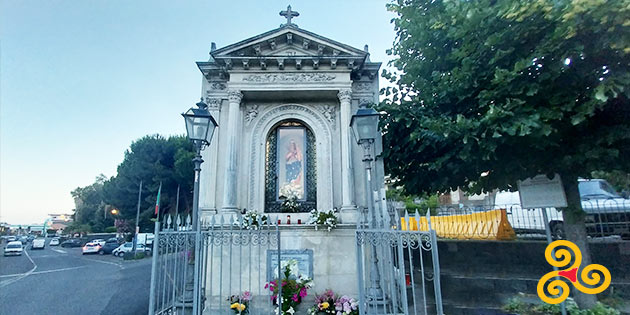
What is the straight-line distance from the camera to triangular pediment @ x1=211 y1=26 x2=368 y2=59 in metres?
9.22

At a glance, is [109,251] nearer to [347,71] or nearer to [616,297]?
[347,71]

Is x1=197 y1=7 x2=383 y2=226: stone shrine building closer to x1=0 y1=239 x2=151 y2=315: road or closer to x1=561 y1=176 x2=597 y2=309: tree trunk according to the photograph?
x1=561 y1=176 x2=597 y2=309: tree trunk

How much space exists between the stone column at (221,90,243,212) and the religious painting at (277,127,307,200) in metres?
1.42

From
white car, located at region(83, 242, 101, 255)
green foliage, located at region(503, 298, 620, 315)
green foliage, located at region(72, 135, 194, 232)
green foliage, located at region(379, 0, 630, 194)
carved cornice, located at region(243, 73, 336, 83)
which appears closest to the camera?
green foliage, located at region(379, 0, 630, 194)

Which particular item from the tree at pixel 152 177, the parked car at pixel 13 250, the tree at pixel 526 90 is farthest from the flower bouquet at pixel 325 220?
the parked car at pixel 13 250

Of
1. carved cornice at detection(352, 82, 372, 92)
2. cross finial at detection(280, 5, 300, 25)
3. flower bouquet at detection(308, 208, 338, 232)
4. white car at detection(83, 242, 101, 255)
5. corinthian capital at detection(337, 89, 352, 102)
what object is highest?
cross finial at detection(280, 5, 300, 25)

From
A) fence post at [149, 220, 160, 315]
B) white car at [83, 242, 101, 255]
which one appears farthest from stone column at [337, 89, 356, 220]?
white car at [83, 242, 101, 255]

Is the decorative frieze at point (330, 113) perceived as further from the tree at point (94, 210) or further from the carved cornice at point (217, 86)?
the tree at point (94, 210)

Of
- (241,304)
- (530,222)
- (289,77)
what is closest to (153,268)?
(241,304)

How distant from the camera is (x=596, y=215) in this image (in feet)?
32.5

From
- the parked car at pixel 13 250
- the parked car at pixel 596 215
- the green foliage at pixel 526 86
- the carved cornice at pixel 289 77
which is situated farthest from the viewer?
the parked car at pixel 13 250

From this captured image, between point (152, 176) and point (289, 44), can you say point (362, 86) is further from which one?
point (152, 176)

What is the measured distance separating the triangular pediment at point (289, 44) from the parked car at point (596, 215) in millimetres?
7071

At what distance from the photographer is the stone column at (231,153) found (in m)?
8.45
